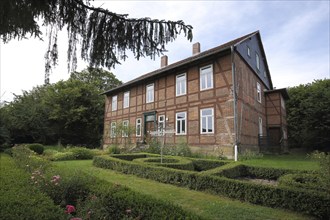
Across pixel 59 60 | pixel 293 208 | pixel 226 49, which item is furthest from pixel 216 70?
pixel 59 60

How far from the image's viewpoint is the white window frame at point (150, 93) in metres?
20.1

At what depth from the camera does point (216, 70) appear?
1542 centimetres

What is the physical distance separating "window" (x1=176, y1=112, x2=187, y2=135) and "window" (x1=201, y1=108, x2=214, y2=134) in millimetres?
1611

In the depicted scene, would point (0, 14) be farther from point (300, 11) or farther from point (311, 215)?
point (300, 11)

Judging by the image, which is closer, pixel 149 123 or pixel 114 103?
pixel 149 123

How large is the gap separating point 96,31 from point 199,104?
43.4 ft

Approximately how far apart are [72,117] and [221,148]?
2217cm

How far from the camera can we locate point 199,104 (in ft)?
52.5

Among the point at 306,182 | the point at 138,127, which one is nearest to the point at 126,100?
the point at 138,127

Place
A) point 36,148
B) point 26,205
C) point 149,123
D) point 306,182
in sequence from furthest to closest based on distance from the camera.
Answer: point 149,123 < point 36,148 < point 306,182 < point 26,205

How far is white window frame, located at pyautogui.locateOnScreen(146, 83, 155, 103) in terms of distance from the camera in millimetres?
20125

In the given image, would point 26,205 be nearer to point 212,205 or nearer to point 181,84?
point 212,205

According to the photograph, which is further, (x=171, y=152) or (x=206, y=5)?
(x=171, y=152)

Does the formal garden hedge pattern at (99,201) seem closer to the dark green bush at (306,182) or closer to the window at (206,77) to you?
the dark green bush at (306,182)
